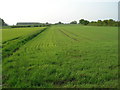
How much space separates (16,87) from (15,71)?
74.0 inches

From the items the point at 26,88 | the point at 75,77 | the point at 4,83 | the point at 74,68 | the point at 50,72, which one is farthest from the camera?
the point at 74,68

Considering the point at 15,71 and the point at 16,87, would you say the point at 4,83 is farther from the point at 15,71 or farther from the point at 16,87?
the point at 15,71

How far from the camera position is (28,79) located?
230 inches

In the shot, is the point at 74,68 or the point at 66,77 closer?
the point at 66,77

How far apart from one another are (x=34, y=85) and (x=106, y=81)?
125 inches

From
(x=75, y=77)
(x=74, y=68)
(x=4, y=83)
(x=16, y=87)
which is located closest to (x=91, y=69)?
(x=74, y=68)

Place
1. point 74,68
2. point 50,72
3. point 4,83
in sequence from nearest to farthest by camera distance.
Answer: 1. point 4,83
2. point 50,72
3. point 74,68

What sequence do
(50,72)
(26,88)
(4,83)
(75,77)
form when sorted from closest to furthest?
(26,88) < (4,83) < (75,77) < (50,72)

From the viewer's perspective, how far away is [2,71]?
6.96 meters

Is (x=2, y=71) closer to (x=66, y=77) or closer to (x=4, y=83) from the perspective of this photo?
(x=4, y=83)

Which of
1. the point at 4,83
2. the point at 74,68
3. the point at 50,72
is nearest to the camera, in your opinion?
the point at 4,83

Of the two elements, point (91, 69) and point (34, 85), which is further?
point (91, 69)

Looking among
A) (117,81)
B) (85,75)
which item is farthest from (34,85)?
(117,81)

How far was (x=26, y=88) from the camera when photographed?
509 cm
